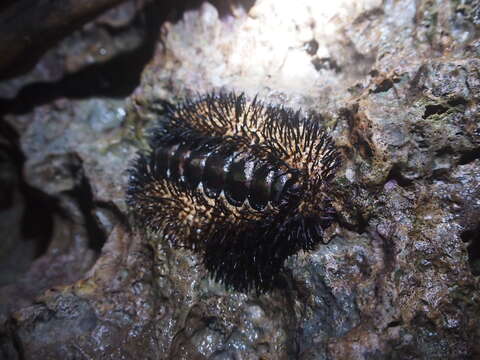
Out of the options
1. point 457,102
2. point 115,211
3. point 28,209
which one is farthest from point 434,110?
point 28,209

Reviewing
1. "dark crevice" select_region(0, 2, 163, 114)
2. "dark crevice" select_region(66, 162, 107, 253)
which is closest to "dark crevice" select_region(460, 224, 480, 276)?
"dark crevice" select_region(66, 162, 107, 253)

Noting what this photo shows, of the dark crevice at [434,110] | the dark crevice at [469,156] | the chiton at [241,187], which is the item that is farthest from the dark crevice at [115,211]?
the dark crevice at [469,156]

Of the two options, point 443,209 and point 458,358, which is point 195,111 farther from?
point 458,358

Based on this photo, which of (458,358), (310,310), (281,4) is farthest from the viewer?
(281,4)

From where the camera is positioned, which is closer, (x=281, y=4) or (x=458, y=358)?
(x=458, y=358)

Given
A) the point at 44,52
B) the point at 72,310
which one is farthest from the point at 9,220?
the point at 72,310

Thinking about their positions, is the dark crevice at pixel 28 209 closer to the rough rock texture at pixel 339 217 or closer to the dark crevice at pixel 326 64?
the rough rock texture at pixel 339 217

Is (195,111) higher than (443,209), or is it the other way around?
(195,111)
